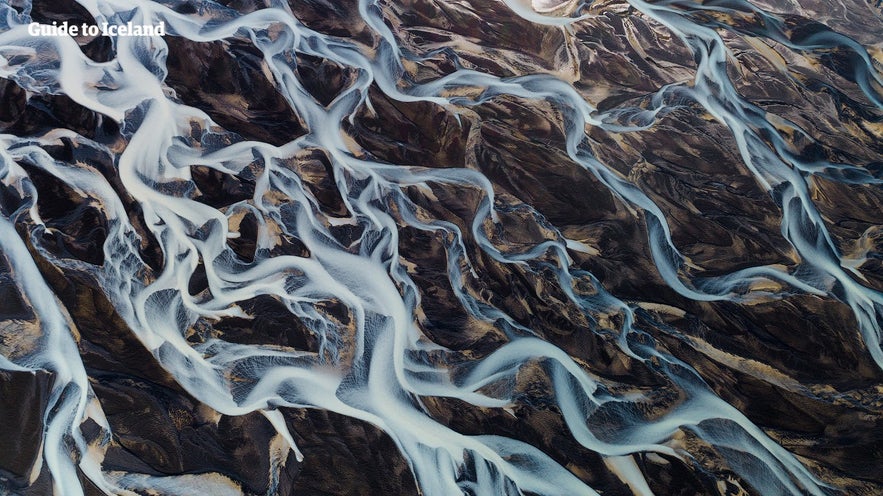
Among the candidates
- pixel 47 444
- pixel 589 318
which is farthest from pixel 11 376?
pixel 589 318

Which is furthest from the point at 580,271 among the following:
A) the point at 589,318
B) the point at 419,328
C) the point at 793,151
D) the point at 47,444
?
the point at 47,444

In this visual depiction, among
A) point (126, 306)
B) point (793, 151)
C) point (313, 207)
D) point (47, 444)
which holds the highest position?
point (793, 151)

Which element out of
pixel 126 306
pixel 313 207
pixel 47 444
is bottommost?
pixel 47 444

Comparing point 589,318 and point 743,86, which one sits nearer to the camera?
point 589,318

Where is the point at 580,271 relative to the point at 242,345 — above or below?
above

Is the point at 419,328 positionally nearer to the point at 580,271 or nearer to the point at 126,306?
the point at 580,271

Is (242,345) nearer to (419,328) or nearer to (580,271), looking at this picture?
(419,328)

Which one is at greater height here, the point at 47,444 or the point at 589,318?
the point at 589,318

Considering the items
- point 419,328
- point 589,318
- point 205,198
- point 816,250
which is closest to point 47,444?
point 205,198

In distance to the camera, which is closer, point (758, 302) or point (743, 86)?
point (758, 302)
